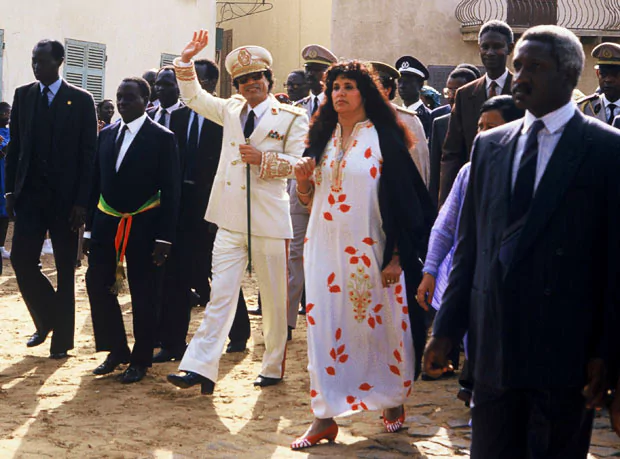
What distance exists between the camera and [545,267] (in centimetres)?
356

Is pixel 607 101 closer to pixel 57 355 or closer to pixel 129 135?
pixel 129 135

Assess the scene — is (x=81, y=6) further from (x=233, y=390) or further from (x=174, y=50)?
(x=233, y=390)

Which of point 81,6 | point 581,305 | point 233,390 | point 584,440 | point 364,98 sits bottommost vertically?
point 233,390

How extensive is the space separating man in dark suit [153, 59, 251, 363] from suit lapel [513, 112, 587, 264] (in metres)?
5.21

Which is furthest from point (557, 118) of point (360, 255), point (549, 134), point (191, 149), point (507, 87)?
point (191, 149)

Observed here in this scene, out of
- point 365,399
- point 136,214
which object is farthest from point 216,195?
point 365,399

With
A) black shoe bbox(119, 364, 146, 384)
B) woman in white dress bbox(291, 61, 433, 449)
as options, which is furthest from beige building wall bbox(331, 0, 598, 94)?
woman in white dress bbox(291, 61, 433, 449)

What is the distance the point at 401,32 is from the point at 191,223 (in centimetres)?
1606

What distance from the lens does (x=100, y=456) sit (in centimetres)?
583

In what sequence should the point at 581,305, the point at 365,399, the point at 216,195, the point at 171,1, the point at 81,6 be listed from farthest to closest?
Answer: the point at 171,1 < the point at 81,6 < the point at 216,195 < the point at 365,399 < the point at 581,305

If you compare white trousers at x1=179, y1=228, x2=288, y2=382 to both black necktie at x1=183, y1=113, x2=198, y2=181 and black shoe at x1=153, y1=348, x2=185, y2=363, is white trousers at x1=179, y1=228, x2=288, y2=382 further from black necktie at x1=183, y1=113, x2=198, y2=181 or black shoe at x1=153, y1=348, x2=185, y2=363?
black necktie at x1=183, y1=113, x2=198, y2=181

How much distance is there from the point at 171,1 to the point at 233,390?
1798cm

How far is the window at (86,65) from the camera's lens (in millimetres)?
22000

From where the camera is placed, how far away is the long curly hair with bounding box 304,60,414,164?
6316mm
